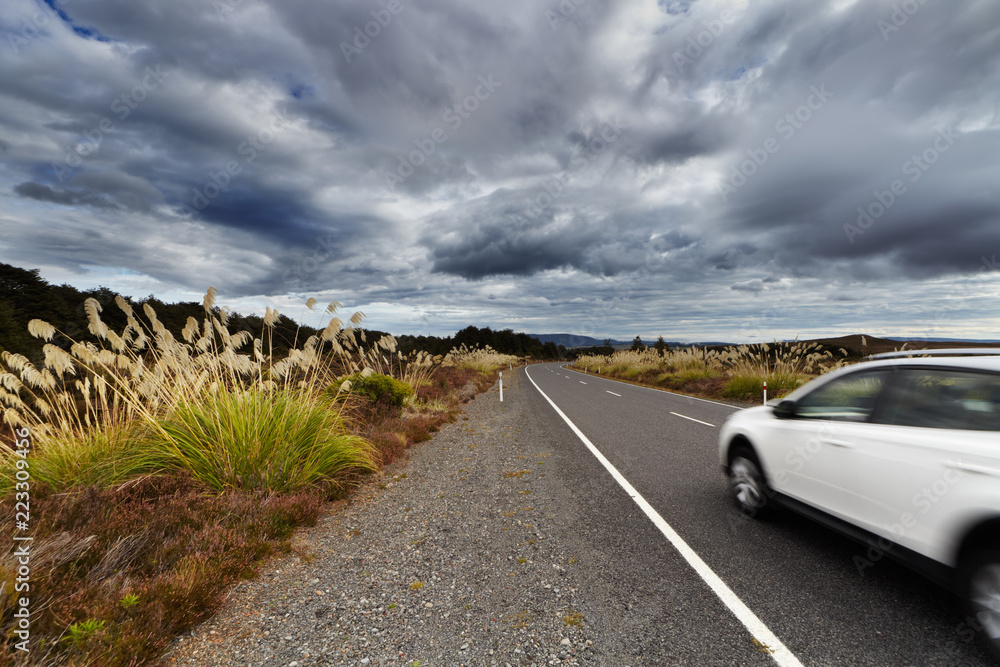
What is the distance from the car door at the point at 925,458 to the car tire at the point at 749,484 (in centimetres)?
107

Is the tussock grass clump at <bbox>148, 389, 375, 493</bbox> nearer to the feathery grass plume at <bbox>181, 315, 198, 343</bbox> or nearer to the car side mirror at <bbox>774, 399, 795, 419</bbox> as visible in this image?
the feathery grass plume at <bbox>181, 315, 198, 343</bbox>

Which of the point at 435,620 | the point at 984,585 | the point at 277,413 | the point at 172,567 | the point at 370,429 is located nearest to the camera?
the point at 984,585

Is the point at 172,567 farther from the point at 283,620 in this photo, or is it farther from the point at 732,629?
the point at 732,629

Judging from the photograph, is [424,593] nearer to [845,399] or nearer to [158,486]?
[158,486]

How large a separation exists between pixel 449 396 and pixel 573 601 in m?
11.6

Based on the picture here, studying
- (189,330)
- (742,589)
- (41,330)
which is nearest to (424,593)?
(742,589)

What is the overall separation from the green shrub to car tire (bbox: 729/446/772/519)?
24.4 ft

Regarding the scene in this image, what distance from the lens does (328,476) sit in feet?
18.8

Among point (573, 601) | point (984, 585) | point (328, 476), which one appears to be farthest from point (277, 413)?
point (984, 585)

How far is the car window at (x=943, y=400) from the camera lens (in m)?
2.69

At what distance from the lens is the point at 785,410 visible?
13.5 ft

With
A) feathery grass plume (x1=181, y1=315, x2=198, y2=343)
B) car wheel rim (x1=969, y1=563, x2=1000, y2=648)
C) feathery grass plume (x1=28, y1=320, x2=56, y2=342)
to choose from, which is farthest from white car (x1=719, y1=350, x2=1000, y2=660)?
feathery grass plume (x1=28, y1=320, x2=56, y2=342)

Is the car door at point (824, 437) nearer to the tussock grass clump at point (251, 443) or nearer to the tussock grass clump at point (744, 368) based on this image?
the tussock grass clump at point (251, 443)

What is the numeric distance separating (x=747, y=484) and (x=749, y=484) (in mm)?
37
